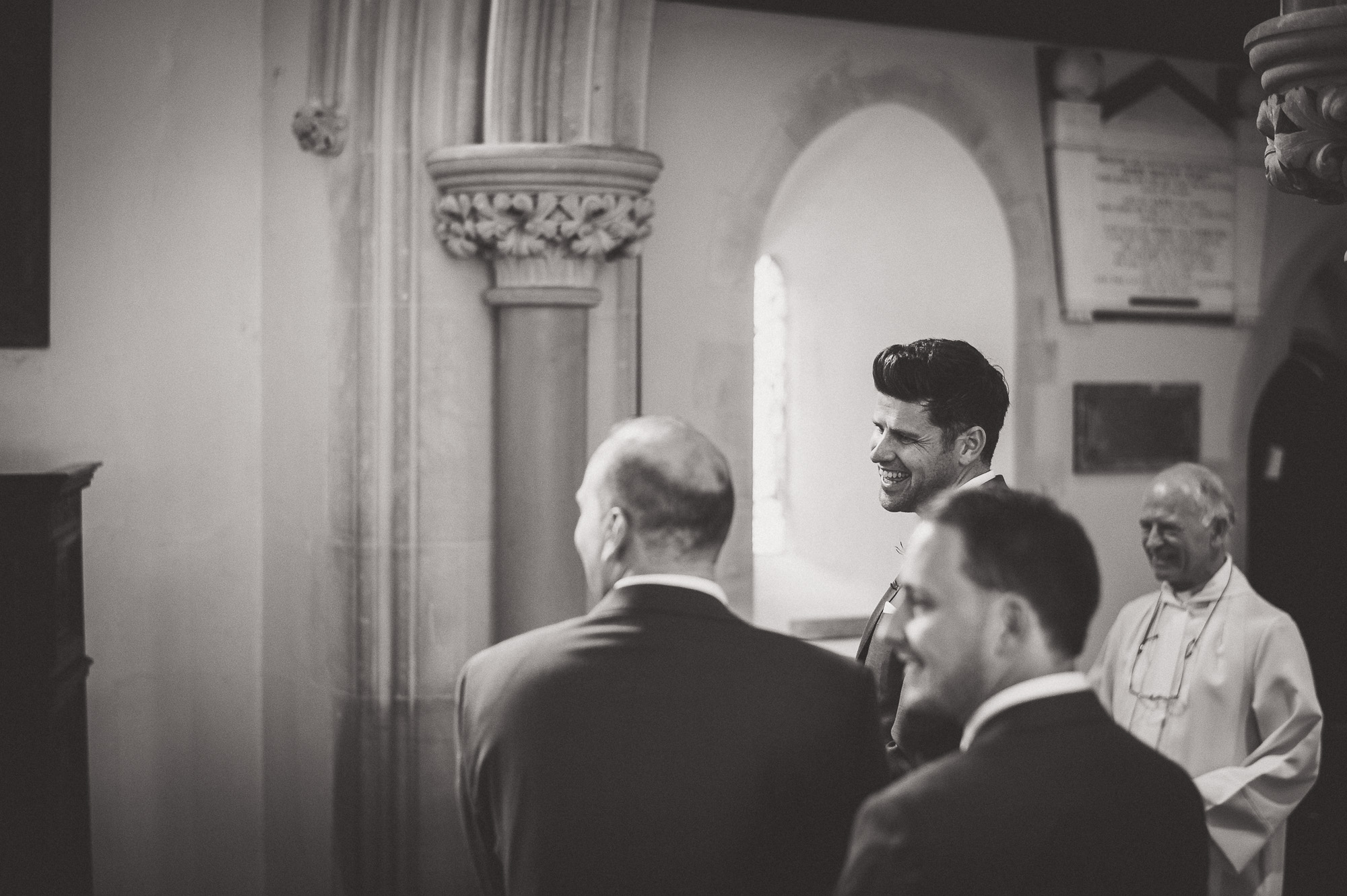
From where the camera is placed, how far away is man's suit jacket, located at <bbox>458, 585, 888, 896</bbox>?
2025mm

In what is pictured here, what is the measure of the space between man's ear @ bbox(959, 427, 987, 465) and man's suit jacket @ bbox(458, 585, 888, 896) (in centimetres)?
85

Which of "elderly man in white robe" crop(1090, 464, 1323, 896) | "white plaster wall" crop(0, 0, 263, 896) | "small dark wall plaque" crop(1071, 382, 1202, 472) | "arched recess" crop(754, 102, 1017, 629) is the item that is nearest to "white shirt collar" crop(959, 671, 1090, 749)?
"elderly man in white robe" crop(1090, 464, 1323, 896)

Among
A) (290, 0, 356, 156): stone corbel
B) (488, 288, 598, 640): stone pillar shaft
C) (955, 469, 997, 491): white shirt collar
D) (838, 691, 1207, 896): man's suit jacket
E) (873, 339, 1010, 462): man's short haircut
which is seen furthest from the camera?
(290, 0, 356, 156): stone corbel

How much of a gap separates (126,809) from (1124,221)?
455 centimetres

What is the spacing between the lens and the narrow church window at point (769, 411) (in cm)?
694

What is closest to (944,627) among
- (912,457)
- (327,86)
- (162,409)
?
(912,457)

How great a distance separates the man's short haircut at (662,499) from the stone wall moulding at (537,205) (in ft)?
8.69

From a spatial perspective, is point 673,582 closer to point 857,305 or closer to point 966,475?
point 966,475

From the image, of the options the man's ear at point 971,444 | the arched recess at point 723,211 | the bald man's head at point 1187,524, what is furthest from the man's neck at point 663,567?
the arched recess at point 723,211

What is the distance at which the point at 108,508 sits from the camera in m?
5.09

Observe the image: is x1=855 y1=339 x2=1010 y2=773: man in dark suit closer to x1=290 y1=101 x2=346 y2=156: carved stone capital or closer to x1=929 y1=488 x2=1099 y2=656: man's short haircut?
x1=929 y1=488 x2=1099 y2=656: man's short haircut

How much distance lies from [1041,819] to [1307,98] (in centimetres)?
141

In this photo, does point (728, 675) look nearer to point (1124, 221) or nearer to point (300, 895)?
point (300, 895)

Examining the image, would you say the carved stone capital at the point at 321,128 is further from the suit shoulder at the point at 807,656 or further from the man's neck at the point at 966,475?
the suit shoulder at the point at 807,656
